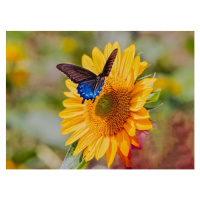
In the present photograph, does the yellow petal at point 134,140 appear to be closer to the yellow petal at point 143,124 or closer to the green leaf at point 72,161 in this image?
the yellow petal at point 143,124

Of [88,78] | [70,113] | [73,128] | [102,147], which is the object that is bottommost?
[102,147]

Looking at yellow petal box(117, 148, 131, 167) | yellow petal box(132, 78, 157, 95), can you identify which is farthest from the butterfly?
yellow petal box(117, 148, 131, 167)

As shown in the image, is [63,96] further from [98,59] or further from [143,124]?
[143,124]

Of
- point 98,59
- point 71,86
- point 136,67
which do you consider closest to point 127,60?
point 136,67

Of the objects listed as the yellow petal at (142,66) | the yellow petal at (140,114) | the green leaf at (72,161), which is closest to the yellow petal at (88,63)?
the yellow petal at (142,66)

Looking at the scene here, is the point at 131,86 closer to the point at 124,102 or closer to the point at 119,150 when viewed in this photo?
the point at 124,102

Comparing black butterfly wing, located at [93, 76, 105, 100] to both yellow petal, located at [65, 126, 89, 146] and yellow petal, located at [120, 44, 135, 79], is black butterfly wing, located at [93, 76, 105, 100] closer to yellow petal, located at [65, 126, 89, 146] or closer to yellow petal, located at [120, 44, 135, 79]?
yellow petal, located at [120, 44, 135, 79]
